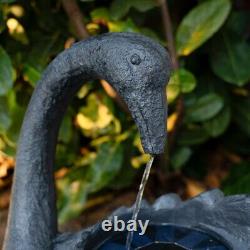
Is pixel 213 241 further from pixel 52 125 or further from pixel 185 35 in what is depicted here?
pixel 185 35

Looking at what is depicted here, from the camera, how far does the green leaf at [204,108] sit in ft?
4.61

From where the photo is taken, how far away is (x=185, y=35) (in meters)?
1.27

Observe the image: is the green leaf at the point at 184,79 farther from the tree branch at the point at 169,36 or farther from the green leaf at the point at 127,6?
the green leaf at the point at 127,6

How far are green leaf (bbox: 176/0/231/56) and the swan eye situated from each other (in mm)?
601

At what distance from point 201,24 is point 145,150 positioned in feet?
2.08

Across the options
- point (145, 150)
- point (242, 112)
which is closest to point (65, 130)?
point (242, 112)

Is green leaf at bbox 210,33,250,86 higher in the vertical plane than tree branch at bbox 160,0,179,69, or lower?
lower

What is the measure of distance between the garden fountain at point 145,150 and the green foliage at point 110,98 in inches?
14.5

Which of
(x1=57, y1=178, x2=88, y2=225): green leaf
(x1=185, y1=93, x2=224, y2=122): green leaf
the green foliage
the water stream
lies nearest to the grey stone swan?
the water stream

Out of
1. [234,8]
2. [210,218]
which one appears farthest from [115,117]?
[210,218]

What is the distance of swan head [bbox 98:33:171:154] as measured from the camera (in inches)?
26.9

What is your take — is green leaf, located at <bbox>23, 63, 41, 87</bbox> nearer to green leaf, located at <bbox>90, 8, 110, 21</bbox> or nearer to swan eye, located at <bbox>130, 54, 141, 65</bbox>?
green leaf, located at <bbox>90, 8, 110, 21</bbox>

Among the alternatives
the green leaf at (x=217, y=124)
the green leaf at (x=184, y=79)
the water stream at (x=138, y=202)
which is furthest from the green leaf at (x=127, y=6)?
the water stream at (x=138, y=202)

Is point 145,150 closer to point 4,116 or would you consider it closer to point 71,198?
point 4,116
